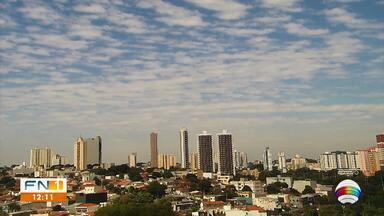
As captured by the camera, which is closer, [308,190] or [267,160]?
[308,190]

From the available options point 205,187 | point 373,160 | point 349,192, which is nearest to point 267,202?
point 205,187

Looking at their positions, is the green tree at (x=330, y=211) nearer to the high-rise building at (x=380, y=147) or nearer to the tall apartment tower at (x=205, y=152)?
the high-rise building at (x=380, y=147)

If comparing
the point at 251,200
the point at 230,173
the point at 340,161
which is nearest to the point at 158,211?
the point at 251,200

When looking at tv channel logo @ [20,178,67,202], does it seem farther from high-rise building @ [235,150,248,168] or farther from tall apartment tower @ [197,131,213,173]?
high-rise building @ [235,150,248,168]

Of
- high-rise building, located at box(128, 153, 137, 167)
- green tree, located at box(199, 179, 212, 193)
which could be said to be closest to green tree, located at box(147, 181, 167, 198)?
green tree, located at box(199, 179, 212, 193)

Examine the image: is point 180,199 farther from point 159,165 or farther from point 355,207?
point 159,165

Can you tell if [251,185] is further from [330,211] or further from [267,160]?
[267,160]

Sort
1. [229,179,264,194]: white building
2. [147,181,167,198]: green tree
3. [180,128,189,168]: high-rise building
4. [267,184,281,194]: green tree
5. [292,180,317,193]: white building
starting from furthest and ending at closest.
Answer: [180,128,189,168]: high-rise building → [292,180,317,193]: white building → [229,179,264,194]: white building → [267,184,281,194]: green tree → [147,181,167,198]: green tree

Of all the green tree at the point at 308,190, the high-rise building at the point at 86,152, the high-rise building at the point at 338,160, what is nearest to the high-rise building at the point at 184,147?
the high-rise building at the point at 86,152
